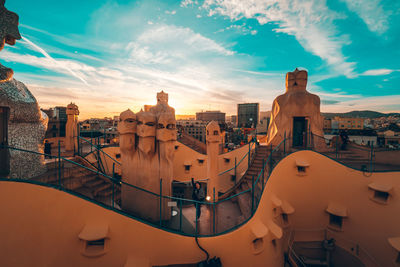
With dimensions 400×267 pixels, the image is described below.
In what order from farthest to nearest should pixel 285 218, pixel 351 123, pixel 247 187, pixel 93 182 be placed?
1. pixel 351 123
2. pixel 285 218
3. pixel 247 187
4. pixel 93 182

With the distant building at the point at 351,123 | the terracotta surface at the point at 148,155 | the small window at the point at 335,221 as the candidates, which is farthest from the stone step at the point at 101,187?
the distant building at the point at 351,123

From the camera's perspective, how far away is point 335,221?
31.6 ft

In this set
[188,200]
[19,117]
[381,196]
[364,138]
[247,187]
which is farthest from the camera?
[364,138]

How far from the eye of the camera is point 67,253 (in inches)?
194

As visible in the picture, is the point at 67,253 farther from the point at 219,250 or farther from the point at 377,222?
the point at 377,222

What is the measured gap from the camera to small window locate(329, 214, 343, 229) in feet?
30.8

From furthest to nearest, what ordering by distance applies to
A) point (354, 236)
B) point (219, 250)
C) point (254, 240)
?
point (354, 236)
point (254, 240)
point (219, 250)

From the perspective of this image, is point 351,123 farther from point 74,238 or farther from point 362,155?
point 74,238

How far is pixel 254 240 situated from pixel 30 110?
35.1ft

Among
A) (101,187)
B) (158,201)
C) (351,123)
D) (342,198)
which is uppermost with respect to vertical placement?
(351,123)

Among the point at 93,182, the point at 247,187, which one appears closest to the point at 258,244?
the point at 247,187

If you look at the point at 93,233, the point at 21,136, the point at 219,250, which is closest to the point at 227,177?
the point at 219,250

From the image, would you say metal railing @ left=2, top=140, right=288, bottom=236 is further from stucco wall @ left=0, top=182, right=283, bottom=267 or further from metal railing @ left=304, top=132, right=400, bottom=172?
metal railing @ left=304, top=132, right=400, bottom=172

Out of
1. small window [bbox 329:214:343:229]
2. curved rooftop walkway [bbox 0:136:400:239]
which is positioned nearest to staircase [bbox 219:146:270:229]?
curved rooftop walkway [bbox 0:136:400:239]
